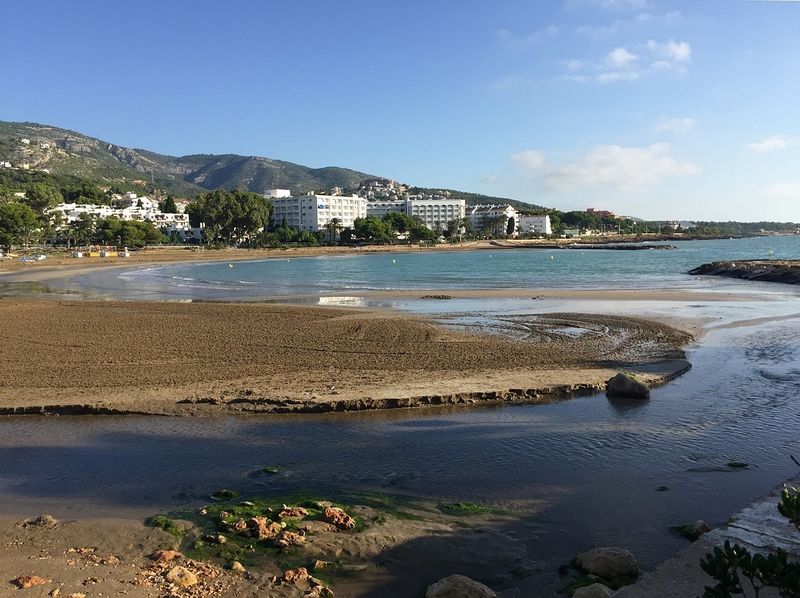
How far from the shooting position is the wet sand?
1416 cm

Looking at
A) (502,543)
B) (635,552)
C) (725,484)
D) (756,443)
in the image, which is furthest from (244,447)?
(756,443)

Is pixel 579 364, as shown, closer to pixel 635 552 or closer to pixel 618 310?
pixel 635 552

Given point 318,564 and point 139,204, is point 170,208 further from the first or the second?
point 318,564

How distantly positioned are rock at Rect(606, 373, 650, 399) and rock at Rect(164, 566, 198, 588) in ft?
36.0

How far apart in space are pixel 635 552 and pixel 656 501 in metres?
1.75

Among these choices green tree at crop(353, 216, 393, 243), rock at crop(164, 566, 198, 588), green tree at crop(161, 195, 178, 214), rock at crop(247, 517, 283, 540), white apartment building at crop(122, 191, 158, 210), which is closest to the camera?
rock at crop(164, 566, 198, 588)

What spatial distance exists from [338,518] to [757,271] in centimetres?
5851

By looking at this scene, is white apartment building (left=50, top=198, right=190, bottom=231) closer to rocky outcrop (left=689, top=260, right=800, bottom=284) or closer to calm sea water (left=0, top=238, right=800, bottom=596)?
rocky outcrop (left=689, top=260, right=800, bottom=284)

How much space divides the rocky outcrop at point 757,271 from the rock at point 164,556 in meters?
53.5

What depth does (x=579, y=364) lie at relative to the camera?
704 inches

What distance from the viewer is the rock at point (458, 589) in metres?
6.11

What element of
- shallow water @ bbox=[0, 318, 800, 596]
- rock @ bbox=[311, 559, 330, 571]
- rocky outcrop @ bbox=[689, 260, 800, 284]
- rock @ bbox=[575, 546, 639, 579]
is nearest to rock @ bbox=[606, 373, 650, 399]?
shallow water @ bbox=[0, 318, 800, 596]

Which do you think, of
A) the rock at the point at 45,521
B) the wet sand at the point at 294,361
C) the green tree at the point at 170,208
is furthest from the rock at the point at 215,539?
the green tree at the point at 170,208

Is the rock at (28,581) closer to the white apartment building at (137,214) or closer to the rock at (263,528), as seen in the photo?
the rock at (263,528)
